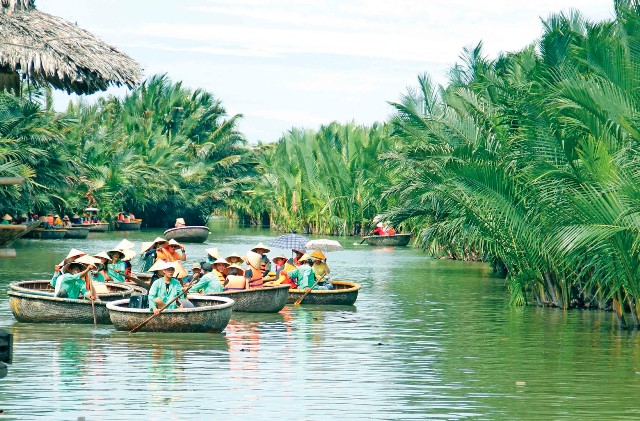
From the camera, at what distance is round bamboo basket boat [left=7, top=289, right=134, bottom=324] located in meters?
19.9

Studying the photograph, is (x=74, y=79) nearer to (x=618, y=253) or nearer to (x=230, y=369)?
(x=230, y=369)

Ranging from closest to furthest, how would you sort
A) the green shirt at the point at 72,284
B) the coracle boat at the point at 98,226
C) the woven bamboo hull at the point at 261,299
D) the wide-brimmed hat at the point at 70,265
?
the green shirt at the point at 72,284
the wide-brimmed hat at the point at 70,265
the woven bamboo hull at the point at 261,299
the coracle boat at the point at 98,226

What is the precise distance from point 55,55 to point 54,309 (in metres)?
4.16

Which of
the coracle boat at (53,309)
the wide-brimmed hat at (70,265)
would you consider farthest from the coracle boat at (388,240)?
the coracle boat at (53,309)

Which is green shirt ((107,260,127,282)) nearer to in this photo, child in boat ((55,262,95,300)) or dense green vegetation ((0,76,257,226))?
child in boat ((55,262,95,300))

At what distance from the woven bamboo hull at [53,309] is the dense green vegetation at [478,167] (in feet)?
21.5

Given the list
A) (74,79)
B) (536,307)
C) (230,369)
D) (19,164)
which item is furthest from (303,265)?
(19,164)

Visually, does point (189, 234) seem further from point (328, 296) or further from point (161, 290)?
point (161, 290)

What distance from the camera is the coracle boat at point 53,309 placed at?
19.9 m

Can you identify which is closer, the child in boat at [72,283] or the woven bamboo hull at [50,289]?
the child in boat at [72,283]

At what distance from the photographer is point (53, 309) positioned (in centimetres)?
2006

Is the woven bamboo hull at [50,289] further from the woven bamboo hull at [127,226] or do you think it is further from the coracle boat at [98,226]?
the woven bamboo hull at [127,226]

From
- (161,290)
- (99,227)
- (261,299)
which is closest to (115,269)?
(261,299)

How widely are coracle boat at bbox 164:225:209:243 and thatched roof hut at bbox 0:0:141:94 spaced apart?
29702mm
